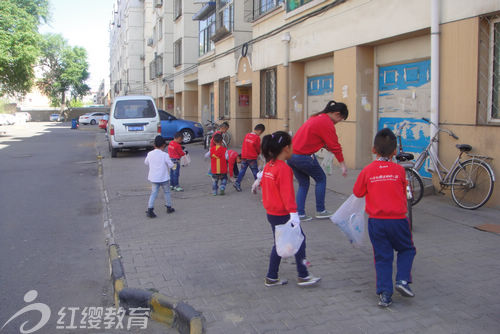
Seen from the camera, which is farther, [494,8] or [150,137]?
[150,137]

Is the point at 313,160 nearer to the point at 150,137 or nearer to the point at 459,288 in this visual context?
the point at 459,288

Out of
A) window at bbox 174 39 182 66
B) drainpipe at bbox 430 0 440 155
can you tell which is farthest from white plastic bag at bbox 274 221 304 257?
window at bbox 174 39 182 66

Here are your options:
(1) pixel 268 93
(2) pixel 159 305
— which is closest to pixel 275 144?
(2) pixel 159 305

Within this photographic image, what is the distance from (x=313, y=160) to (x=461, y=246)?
2250mm

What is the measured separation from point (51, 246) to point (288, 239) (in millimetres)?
3866

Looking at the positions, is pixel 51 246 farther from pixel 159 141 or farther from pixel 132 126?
pixel 132 126

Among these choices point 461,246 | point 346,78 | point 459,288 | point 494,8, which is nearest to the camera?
point 459,288

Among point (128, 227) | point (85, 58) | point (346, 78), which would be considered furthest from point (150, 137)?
point (85, 58)

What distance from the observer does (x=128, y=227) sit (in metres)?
7.10

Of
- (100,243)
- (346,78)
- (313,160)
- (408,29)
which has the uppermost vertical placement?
(408,29)

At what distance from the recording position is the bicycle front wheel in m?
7.00

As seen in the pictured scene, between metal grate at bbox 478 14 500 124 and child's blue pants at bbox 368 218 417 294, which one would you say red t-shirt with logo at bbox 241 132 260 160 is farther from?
child's blue pants at bbox 368 218 417 294

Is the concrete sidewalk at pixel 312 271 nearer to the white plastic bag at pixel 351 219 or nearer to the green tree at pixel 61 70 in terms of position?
the white plastic bag at pixel 351 219

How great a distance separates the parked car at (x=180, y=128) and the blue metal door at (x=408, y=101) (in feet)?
41.5
